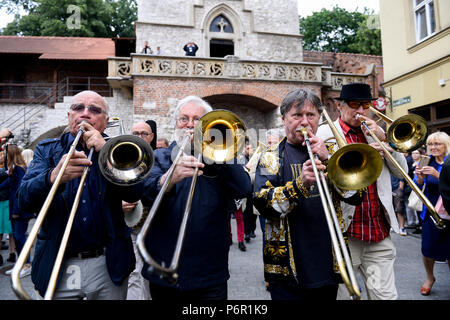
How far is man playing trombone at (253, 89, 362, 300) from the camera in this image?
6.68 feet

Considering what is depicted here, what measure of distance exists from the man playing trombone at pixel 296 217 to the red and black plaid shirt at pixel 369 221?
0.75 metres

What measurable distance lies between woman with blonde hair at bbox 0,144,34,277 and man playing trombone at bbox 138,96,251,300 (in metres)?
4.29

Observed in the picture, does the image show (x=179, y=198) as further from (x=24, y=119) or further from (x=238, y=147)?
(x=24, y=119)

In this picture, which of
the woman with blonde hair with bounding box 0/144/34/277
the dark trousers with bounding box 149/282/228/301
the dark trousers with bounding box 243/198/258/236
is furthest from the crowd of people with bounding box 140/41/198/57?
the dark trousers with bounding box 149/282/228/301

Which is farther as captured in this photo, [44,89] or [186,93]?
[44,89]

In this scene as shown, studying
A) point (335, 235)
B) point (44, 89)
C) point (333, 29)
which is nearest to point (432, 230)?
point (335, 235)

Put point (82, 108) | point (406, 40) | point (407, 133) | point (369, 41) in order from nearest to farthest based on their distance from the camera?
point (82, 108), point (407, 133), point (406, 40), point (369, 41)

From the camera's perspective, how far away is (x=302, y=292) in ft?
6.88

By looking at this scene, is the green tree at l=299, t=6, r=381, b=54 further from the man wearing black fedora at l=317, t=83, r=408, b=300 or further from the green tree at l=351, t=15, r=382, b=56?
the man wearing black fedora at l=317, t=83, r=408, b=300

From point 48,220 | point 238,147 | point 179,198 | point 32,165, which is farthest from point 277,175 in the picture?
point 32,165

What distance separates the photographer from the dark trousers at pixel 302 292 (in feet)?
6.86

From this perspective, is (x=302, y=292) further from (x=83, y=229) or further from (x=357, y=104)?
(x=357, y=104)

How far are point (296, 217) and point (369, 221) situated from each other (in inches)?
38.5

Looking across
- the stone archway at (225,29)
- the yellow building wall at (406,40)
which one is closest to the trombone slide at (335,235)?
the yellow building wall at (406,40)
